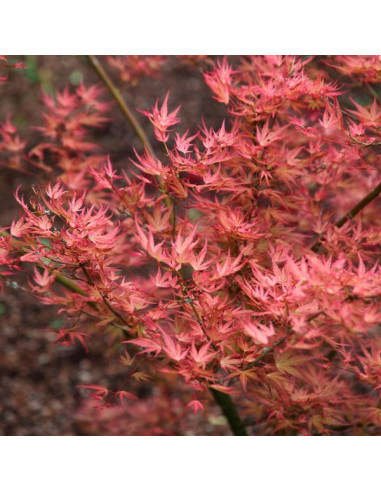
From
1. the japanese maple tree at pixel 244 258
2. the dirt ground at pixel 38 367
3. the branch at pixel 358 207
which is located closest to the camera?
the japanese maple tree at pixel 244 258

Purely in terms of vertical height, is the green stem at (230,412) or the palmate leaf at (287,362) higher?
the palmate leaf at (287,362)

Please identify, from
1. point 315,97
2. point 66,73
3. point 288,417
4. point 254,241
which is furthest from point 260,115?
point 66,73

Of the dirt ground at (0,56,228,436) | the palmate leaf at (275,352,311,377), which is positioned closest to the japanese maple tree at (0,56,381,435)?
the palmate leaf at (275,352,311,377)

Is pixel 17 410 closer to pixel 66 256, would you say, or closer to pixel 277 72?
pixel 66 256

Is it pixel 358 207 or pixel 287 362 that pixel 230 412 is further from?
pixel 358 207

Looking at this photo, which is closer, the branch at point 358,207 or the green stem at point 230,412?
the branch at point 358,207

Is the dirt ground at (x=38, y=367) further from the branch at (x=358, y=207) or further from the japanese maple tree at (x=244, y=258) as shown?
the branch at (x=358, y=207)

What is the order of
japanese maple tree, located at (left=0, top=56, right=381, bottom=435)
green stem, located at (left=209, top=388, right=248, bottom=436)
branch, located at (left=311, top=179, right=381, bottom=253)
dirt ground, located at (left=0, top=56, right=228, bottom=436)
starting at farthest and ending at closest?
1. dirt ground, located at (left=0, top=56, right=228, bottom=436)
2. green stem, located at (left=209, top=388, right=248, bottom=436)
3. branch, located at (left=311, top=179, right=381, bottom=253)
4. japanese maple tree, located at (left=0, top=56, right=381, bottom=435)

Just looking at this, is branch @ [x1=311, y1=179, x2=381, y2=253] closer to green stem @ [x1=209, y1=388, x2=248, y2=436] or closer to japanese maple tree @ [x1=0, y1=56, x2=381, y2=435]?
Result: japanese maple tree @ [x1=0, y1=56, x2=381, y2=435]

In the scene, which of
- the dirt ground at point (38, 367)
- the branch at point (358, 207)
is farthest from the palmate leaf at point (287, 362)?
the dirt ground at point (38, 367)

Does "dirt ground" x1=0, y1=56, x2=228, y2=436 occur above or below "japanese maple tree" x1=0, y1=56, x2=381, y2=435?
below

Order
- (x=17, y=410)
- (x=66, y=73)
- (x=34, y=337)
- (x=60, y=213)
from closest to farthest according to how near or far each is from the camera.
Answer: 1. (x=60, y=213)
2. (x=17, y=410)
3. (x=34, y=337)
4. (x=66, y=73)
